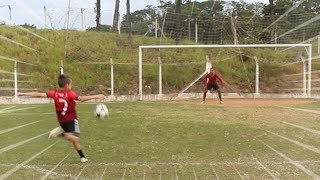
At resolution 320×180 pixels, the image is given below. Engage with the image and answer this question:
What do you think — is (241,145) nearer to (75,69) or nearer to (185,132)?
(185,132)

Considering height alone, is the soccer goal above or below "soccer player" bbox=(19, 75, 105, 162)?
above

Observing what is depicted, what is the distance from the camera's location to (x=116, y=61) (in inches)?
956

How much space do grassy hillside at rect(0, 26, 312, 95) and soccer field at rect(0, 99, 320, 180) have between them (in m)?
10.8

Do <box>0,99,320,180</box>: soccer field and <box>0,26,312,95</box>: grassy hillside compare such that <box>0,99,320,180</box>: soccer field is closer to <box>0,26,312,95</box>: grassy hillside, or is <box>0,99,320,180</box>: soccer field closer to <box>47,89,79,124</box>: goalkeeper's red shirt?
<box>47,89,79,124</box>: goalkeeper's red shirt

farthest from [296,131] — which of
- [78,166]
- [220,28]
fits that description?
[220,28]

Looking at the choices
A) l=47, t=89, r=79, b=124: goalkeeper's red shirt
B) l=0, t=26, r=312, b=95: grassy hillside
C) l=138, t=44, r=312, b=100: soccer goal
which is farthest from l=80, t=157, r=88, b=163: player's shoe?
l=138, t=44, r=312, b=100: soccer goal

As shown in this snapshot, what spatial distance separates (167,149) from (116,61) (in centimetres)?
1701

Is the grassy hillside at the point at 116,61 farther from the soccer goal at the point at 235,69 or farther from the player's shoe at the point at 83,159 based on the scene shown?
the player's shoe at the point at 83,159

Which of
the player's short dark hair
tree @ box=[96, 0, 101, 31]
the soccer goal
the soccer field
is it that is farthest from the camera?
tree @ box=[96, 0, 101, 31]

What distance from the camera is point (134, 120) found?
37.3 ft

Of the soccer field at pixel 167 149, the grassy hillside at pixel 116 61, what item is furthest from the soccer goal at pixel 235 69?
the soccer field at pixel 167 149

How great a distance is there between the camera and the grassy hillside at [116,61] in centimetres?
2219

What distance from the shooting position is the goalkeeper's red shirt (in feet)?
21.4

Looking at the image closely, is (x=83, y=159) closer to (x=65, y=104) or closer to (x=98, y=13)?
(x=65, y=104)
